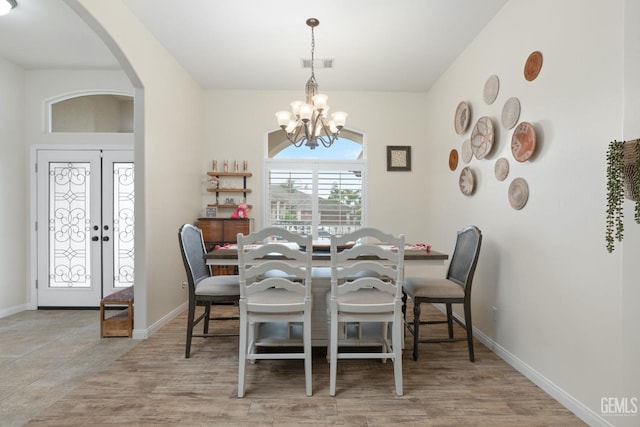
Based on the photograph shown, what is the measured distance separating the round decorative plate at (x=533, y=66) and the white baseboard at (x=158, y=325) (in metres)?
3.83

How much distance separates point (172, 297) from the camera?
12.4 ft

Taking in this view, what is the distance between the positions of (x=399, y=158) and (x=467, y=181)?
1.51m

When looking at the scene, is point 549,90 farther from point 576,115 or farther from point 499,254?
point 499,254

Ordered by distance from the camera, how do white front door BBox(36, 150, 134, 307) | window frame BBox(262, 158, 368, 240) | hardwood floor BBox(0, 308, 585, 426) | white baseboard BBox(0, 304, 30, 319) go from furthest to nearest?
window frame BBox(262, 158, 368, 240) → white front door BBox(36, 150, 134, 307) → white baseboard BBox(0, 304, 30, 319) → hardwood floor BBox(0, 308, 585, 426)

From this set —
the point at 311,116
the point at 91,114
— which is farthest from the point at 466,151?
the point at 91,114

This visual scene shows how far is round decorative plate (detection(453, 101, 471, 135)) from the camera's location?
3.38 m

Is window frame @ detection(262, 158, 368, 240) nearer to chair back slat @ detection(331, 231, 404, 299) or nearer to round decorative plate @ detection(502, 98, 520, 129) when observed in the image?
round decorative plate @ detection(502, 98, 520, 129)

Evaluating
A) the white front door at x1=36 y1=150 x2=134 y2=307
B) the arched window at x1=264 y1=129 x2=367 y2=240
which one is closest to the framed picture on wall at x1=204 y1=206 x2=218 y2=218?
the arched window at x1=264 y1=129 x2=367 y2=240

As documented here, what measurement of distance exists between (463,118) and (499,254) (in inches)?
58.5

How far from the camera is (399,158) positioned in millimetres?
4773

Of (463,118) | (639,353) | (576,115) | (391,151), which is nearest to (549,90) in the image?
(576,115)

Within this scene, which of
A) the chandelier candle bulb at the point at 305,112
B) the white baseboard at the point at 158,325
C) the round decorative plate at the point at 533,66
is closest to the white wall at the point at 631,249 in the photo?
the round decorative plate at the point at 533,66

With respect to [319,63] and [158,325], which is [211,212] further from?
[319,63]

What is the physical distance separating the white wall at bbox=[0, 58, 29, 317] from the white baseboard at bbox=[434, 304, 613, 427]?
5.21 meters
